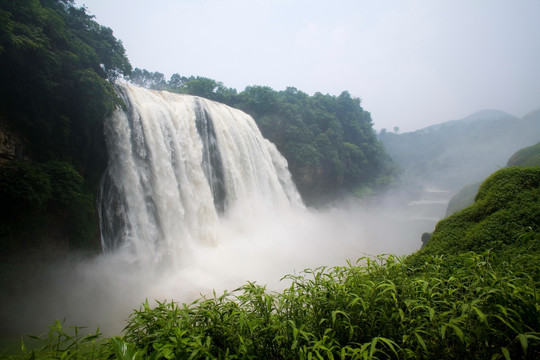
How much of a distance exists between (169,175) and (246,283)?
16.5 feet

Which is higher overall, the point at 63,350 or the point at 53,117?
the point at 53,117

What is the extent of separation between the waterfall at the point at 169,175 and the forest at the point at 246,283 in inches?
26.0

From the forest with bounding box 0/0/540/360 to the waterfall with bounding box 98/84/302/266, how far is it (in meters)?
0.66

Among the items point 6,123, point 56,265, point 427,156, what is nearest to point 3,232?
point 56,265

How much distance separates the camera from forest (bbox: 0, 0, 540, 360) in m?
1.78

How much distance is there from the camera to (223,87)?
24.1 metres

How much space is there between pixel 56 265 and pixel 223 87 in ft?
65.3

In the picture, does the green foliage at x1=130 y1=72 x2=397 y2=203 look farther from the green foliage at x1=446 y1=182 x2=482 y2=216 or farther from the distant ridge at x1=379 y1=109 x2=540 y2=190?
the distant ridge at x1=379 y1=109 x2=540 y2=190

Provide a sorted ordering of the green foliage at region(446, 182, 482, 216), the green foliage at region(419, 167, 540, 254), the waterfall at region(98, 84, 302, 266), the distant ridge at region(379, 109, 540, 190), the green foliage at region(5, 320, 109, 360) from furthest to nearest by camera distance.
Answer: the distant ridge at region(379, 109, 540, 190), the green foliage at region(446, 182, 482, 216), the waterfall at region(98, 84, 302, 266), the green foliage at region(419, 167, 540, 254), the green foliage at region(5, 320, 109, 360)

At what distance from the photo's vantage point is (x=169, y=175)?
34.0ft

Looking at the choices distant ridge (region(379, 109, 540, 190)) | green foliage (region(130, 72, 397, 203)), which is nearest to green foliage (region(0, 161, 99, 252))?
green foliage (region(130, 72, 397, 203))

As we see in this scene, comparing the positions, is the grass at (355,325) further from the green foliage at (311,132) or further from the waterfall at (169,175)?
the green foliage at (311,132)

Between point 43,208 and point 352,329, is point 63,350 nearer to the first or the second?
point 352,329

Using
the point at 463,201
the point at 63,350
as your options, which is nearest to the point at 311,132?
the point at 463,201
